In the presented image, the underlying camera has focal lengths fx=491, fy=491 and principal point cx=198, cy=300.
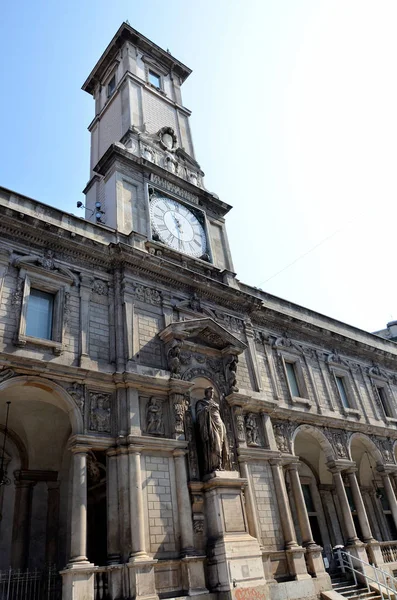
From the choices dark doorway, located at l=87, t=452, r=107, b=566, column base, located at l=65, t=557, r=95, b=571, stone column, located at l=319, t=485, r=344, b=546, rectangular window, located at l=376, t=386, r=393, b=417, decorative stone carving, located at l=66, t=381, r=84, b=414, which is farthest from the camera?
rectangular window, located at l=376, t=386, r=393, b=417

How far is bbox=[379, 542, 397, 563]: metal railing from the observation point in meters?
17.8

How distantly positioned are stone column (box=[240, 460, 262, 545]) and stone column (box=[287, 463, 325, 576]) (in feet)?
7.23

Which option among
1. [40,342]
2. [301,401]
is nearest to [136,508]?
[40,342]

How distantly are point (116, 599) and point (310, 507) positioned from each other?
11757 mm

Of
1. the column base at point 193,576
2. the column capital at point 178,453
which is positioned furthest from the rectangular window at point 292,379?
the column base at point 193,576

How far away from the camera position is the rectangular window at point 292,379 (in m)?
19.5

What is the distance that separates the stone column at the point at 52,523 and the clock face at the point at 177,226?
8.94 m

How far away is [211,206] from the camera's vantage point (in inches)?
826

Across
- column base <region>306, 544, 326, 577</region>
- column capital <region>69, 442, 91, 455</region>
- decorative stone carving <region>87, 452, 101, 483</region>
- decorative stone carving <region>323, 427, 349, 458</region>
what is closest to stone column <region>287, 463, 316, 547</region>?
column base <region>306, 544, 326, 577</region>

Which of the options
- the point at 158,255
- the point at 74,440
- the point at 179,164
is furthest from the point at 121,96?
the point at 74,440

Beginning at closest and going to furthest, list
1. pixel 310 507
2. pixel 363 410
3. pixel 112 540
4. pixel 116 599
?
Answer: 1. pixel 116 599
2. pixel 112 540
3. pixel 310 507
4. pixel 363 410

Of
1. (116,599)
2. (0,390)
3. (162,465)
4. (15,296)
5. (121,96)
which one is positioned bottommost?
(116,599)

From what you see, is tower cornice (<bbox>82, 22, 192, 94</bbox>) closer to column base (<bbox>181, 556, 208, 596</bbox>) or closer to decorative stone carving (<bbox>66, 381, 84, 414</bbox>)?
decorative stone carving (<bbox>66, 381, 84, 414</bbox>)

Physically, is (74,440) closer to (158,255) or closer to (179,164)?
(158,255)
